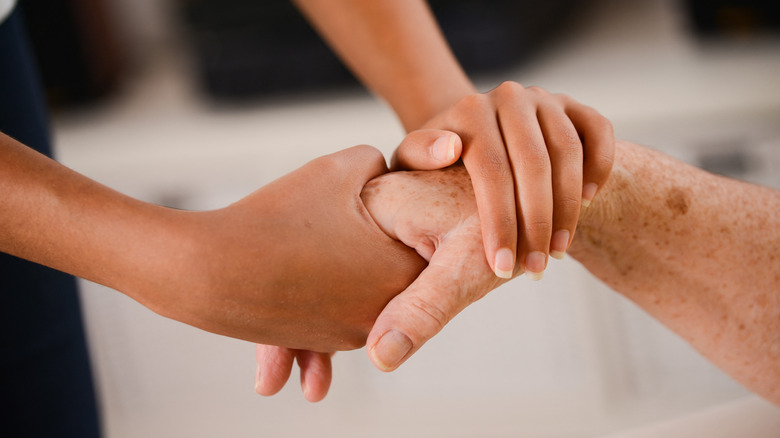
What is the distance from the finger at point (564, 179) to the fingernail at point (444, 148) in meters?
0.08

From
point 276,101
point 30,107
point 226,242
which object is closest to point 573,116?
point 226,242

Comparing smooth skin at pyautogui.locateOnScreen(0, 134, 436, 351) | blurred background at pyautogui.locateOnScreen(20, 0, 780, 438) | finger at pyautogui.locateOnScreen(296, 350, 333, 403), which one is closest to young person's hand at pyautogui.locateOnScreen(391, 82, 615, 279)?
smooth skin at pyautogui.locateOnScreen(0, 134, 436, 351)

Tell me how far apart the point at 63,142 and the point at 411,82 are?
1175 mm

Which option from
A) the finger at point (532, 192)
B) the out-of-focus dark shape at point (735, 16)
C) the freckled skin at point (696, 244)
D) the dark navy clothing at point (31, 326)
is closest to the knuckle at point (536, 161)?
the finger at point (532, 192)

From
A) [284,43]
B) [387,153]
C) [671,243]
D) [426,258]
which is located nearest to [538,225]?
[426,258]

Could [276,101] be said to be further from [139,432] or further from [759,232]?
[759,232]

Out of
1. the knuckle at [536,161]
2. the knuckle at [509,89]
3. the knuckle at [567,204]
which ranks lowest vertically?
the knuckle at [567,204]

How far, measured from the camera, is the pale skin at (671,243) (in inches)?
24.6

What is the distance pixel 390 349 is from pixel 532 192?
0.55 ft

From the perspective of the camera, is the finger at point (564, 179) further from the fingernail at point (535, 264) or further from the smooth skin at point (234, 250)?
the smooth skin at point (234, 250)

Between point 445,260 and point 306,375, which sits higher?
point 445,260

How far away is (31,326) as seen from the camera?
0.78 m

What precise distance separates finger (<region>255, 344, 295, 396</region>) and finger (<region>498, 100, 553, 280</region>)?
0.83 ft

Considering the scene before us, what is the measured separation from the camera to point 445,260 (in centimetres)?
58
